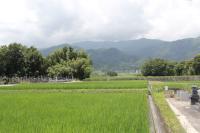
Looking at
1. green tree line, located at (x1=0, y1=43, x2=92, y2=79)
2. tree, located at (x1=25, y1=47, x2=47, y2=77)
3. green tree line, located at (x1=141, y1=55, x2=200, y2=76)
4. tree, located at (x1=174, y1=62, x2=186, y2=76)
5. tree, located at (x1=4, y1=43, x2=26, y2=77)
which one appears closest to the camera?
tree, located at (x1=4, y1=43, x2=26, y2=77)

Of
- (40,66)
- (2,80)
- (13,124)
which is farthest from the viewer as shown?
(40,66)

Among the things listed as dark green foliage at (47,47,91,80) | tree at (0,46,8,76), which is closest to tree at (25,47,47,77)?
dark green foliage at (47,47,91,80)

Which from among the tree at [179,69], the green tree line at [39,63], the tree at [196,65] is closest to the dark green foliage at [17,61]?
the green tree line at [39,63]

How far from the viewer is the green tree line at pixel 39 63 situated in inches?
2761

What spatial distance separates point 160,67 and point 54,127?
10517cm

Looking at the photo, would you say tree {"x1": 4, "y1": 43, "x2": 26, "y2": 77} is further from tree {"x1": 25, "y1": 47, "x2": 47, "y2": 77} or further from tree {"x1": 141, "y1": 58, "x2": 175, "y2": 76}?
tree {"x1": 141, "y1": 58, "x2": 175, "y2": 76}

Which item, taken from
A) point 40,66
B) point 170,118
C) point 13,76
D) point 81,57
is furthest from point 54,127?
point 81,57

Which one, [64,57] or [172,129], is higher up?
[64,57]

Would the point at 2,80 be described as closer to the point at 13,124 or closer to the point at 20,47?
the point at 20,47

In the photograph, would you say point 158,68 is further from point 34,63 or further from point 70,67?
point 34,63

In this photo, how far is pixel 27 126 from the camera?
28.0ft

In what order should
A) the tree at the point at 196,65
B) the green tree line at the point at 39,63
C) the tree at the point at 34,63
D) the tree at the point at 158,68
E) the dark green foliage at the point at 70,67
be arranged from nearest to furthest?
the green tree line at the point at 39,63
the tree at the point at 34,63
the dark green foliage at the point at 70,67
the tree at the point at 196,65
the tree at the point at 158,68

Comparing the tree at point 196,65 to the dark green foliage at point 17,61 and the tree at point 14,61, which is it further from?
the tree at point 14,61

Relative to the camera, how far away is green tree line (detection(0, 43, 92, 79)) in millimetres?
70125
